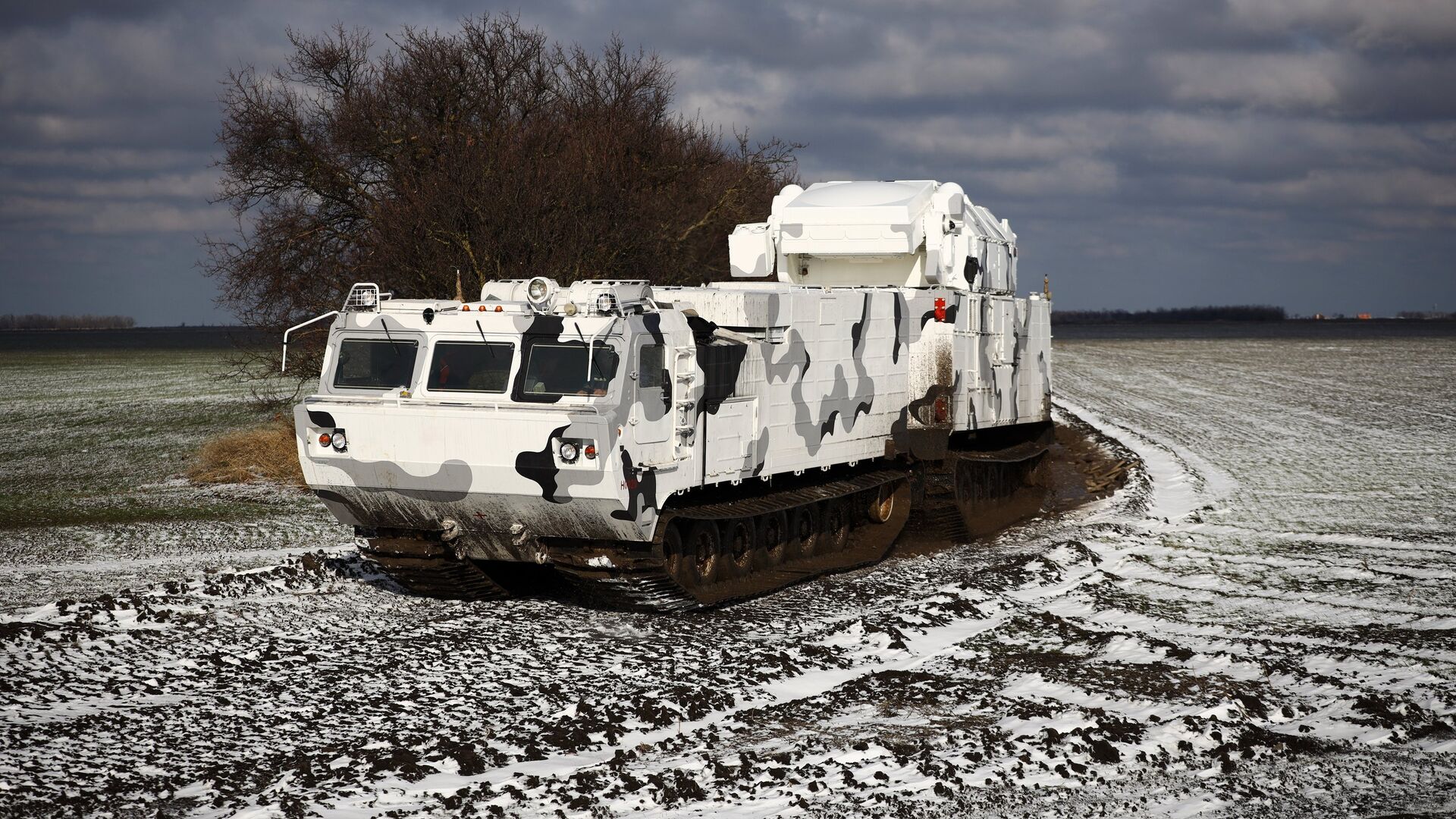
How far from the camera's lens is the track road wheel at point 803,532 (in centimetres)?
1497

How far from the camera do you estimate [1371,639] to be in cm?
1192

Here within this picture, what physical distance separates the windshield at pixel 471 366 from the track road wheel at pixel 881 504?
561 centimetres

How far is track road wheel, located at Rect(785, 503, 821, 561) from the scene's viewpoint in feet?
49.1

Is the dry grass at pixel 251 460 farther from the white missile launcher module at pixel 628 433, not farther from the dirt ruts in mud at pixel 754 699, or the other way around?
the white missile launcher module at pixel 628 433

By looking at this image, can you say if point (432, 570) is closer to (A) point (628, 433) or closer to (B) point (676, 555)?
(B) point (676, 555)

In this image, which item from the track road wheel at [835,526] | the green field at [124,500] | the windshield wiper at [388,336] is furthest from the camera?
the green field at [124,500]

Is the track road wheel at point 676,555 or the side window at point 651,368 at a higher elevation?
the side window at point 651,368

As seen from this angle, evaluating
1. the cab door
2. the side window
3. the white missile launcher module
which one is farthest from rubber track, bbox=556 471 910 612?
the side window

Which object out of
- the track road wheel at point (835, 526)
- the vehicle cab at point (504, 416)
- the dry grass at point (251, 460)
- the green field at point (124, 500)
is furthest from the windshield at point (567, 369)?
the dry grass at point (251, 460)

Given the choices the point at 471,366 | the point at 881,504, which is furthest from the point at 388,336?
the point at 881,504

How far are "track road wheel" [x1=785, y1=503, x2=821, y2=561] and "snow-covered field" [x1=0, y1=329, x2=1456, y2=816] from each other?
1.97 ft

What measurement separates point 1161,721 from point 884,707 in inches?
68.8

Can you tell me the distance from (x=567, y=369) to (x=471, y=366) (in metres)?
0.87

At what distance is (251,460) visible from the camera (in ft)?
79.4
